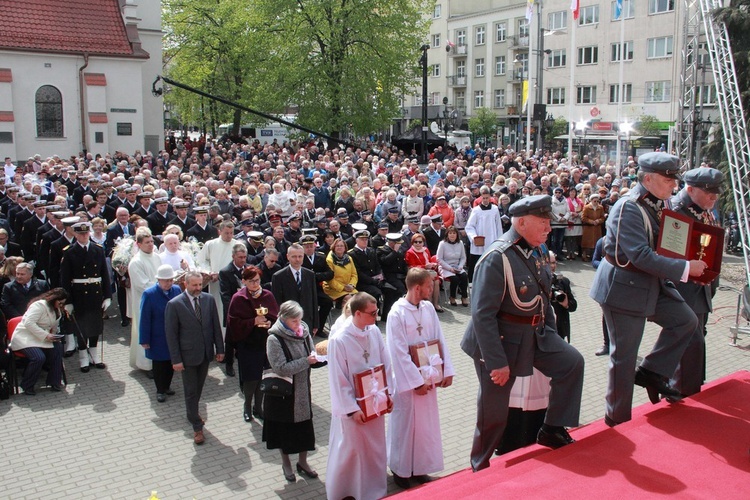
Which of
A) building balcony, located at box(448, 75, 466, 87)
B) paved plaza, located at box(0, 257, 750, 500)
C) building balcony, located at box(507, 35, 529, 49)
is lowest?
paved plaza, located at box(0, 257, 750, 500)

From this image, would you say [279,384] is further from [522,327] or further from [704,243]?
[704,243]

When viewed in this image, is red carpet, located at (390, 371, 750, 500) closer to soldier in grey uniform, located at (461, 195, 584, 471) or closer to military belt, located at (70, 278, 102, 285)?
soldier in grey uniform, located at (461, 195, 584, 471)

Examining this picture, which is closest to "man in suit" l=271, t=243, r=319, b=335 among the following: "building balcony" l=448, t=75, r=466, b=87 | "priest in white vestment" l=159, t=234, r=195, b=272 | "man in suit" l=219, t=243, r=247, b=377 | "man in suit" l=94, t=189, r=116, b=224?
"man in suit" l=219, t=243, r=247, b=377

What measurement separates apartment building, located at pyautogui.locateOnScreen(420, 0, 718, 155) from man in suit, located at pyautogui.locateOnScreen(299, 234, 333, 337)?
2291 cm

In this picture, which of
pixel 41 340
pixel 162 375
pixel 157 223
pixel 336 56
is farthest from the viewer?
pixel 336 56

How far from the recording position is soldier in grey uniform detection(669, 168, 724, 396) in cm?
530

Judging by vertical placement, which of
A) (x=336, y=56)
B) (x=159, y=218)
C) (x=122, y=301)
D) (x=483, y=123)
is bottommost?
(x=122, y=301)

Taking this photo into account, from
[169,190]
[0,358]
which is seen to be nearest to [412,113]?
[169,190]

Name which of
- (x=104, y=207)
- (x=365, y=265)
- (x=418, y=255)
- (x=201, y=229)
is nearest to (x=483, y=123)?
(x=104, y=207)

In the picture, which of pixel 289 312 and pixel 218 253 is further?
pixel 218 253

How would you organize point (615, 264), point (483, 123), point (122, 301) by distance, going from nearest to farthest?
1. point (615, 264)
2. point (122, 301)
3. point (483, 123)

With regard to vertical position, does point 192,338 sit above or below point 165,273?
below

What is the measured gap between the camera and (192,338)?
7492 mm

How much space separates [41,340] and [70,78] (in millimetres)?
23860
